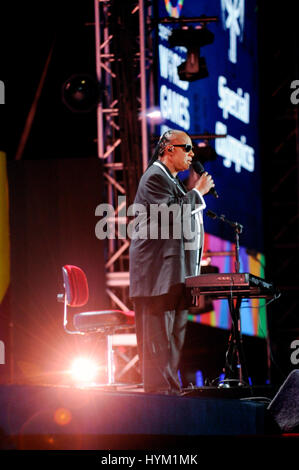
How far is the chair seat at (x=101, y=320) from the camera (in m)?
5.34

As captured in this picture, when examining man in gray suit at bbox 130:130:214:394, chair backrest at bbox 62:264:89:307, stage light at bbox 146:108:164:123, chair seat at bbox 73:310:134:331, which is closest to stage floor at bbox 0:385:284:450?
man in gray suit at bbox 130:130:214:394

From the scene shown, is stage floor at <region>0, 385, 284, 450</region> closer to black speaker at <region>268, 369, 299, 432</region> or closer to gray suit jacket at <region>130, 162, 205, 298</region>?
black speaker at <region>268, 369, 299, 432</region>

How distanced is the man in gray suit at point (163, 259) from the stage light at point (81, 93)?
3.01m

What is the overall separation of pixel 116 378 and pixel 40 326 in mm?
875

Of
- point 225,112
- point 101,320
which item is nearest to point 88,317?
point 101,320

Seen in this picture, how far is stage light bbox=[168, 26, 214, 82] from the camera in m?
6.75

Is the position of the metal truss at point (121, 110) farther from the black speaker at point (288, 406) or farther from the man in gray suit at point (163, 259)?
the black speaker at point (288, 406)

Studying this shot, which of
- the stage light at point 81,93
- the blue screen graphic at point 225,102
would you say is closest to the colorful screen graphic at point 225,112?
the blue screen graphic at point 225,102

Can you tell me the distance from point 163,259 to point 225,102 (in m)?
4.87

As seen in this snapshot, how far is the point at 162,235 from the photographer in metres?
3.66

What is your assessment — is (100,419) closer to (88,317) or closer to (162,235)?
(162,235)
